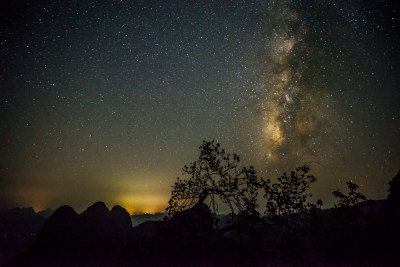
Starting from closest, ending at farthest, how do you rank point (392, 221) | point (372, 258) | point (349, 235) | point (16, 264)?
point (349, 235) < point (372, 258) < point (392, 221) < point (16, 264)

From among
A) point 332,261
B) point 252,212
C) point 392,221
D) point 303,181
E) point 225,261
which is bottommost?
point 332,261

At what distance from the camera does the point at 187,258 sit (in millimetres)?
18625

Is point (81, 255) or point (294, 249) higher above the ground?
point (294, 249)

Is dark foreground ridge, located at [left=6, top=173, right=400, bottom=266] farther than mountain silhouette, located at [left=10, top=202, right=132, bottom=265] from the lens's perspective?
No

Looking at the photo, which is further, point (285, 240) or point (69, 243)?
point (69, 243)

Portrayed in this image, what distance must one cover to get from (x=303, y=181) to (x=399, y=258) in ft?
45.8

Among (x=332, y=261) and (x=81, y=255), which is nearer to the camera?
(x=332, y=261)

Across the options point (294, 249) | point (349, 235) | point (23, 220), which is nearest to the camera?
point (294, 249)

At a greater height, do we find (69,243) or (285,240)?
(285,240)

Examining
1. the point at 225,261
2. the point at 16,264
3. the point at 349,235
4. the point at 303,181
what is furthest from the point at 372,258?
the point at 16,264

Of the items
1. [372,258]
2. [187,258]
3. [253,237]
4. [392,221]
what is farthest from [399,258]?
[187,258]

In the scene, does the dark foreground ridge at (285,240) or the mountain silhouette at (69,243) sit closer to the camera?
the dark foreground ridge at (285,240)

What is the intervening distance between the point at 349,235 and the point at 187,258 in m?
14.3

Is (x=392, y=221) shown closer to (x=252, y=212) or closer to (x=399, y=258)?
(x=399, y=258)
